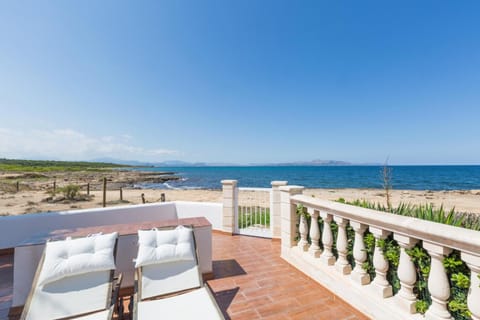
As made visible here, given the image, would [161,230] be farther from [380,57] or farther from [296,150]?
[296,150]

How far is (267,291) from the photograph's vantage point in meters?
2.70

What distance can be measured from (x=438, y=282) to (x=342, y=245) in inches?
39.4

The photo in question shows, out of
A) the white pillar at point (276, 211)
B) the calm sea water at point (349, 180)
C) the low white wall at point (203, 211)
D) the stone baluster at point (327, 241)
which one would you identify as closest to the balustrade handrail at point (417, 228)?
the stone baluster at point (327, 241)

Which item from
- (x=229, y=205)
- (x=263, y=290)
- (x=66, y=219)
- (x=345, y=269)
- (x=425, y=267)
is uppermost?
(x=425, y=267)

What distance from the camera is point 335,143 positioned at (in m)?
31.2

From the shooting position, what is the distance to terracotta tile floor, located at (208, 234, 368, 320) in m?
2.25

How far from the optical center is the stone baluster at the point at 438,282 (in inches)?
58.6

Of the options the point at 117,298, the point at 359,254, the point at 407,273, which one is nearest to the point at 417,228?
the point at 407,273

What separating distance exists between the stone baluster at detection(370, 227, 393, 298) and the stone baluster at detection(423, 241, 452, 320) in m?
0.42

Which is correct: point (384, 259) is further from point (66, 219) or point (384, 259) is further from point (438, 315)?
point (66, 219)

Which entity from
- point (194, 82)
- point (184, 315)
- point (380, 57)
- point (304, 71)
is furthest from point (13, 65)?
point (380, 57)

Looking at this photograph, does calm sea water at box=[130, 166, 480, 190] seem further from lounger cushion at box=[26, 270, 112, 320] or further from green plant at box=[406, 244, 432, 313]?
lounger cushion at box=[26, 270, 112, 320]

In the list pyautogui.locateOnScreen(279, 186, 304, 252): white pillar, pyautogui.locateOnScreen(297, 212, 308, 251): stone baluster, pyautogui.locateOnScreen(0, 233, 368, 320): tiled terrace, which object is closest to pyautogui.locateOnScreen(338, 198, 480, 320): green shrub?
pyautogui.locateOnScreen(0, 233, 368, 320): tiled terrace

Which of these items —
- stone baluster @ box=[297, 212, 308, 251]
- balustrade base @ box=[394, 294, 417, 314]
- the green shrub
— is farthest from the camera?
stone baluster @ box=[297, 212, 308, 251]
